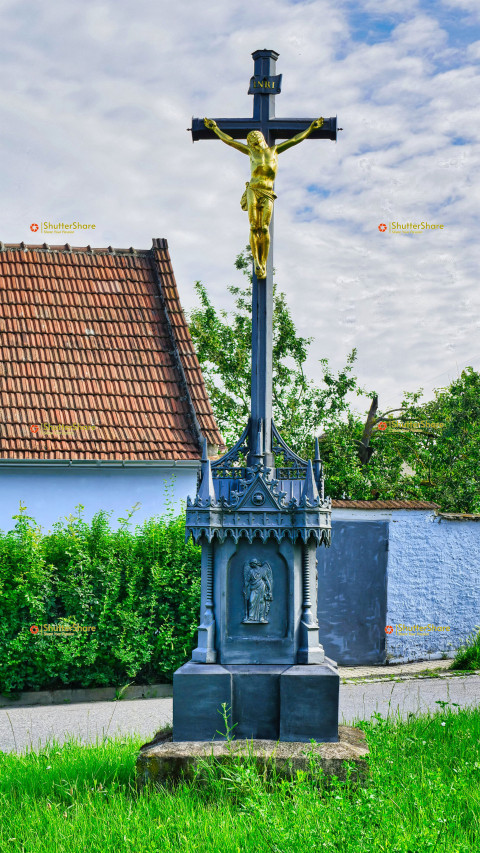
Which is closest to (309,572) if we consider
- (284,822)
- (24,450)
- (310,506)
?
(310,506)

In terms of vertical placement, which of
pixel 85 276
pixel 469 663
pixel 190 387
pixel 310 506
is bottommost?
pixel 469 663

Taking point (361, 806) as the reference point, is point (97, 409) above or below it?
above

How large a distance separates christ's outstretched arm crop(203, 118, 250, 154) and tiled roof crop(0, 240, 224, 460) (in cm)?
772

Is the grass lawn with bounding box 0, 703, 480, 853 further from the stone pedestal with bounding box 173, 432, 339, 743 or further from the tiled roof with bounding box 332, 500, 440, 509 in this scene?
the tiled roof with bounding box 332, 500, 440, 509

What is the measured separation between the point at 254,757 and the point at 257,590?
3.37ft

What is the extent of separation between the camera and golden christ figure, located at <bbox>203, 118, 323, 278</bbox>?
6125mm

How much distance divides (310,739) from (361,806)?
1.57 m

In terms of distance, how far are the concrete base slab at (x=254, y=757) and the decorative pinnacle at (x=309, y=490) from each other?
57.8 inches

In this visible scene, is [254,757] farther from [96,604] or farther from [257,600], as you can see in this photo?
[96,604]

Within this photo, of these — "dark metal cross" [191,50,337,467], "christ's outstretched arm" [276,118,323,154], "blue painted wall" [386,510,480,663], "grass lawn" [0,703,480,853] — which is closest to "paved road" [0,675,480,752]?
"blue painted wall" [386,510,480,663]

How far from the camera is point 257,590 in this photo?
5770 mm

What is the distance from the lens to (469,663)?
12188 millimetres

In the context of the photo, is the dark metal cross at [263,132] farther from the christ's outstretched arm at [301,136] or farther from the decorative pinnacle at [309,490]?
the decorative pinnacle at [309,490]

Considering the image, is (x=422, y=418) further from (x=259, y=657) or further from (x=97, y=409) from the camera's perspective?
(x=259, y=657)
